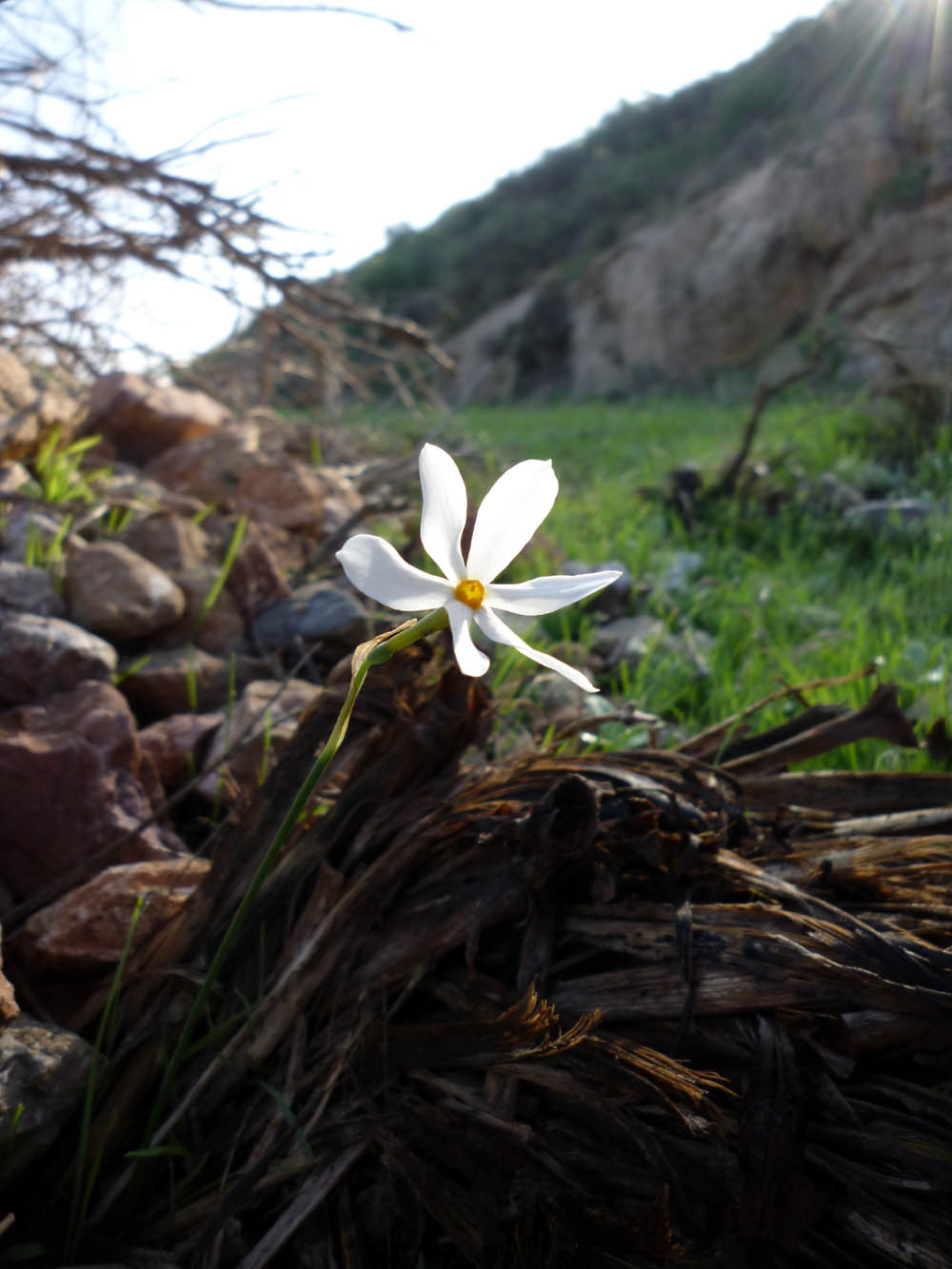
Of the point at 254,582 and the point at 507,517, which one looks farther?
the point at 254,582

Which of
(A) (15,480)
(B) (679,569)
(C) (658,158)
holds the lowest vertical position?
(B) (679,569)

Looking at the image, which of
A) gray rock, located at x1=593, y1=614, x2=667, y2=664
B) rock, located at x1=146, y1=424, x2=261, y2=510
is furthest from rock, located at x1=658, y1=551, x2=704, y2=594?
rock, located at x1=146, y1=424, x2=261, y2=510

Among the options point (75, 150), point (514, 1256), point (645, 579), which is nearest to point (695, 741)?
point (514, 1256)

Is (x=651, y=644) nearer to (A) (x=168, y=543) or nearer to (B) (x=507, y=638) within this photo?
(A) (x=168, y=543)

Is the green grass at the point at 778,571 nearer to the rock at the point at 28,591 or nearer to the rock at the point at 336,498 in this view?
the rock at the point at 336,498

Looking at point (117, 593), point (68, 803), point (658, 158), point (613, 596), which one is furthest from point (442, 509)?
point (658, 158)

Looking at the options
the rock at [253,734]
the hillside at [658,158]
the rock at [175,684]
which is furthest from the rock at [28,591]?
the hillside at [658,158]

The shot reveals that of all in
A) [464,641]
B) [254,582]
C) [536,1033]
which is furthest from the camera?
[254,582]

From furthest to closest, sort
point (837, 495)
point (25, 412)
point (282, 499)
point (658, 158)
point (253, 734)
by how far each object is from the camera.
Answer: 1. point (658, 158)
2. point (837, 495)
3. point (282, 499)
4. point (25, 412)
5. point (253, 734)
